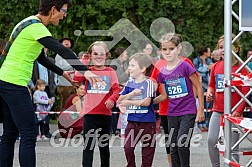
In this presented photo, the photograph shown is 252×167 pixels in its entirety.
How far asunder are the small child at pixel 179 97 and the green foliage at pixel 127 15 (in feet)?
28.2

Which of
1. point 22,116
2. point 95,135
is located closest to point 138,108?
point 95,135

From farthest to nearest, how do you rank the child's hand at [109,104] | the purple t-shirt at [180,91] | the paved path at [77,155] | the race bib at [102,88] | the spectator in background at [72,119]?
the spectator in background at [72,119] < the paved path at [77,155] < the race bib at [102,88] < the child's hand at [109,104] < the purple t-shirt at [180,91]

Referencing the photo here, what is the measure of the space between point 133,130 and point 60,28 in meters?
9.42

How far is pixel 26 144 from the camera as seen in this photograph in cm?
635

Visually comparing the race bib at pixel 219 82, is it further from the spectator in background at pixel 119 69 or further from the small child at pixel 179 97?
the spectator in background at pixel 119 69

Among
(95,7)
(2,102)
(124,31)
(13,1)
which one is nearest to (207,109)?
(124,31)

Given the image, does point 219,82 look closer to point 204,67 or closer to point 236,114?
point 236,114

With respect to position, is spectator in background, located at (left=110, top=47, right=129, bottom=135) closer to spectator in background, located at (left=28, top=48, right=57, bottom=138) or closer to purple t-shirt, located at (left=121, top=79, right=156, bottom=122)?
spectator in background, located at (left=28, top=48, right=57, bottom=138)

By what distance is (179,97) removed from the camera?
24.8 feet

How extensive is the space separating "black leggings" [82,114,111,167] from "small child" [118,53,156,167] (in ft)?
1.08

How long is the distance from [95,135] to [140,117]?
607 mm

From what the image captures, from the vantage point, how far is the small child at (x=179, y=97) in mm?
7449

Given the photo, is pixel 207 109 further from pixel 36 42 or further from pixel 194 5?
pixel 36 42

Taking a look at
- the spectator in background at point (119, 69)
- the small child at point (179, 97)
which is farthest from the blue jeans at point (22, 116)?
the spectator in background at point (119, 69)
